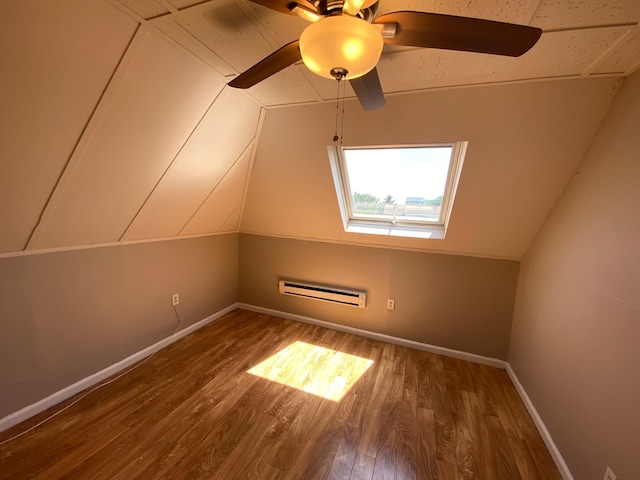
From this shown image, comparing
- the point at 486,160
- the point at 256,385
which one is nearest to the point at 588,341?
the point at 486,160

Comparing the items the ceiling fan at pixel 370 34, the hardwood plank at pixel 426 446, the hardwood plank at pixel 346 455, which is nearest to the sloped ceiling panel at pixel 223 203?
the ceiling fan at pixel 370 34

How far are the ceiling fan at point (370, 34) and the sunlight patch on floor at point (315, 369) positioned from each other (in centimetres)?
201

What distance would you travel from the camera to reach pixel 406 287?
2.57 meters

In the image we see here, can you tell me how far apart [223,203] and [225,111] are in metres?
1.05

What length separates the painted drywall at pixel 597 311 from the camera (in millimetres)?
1084

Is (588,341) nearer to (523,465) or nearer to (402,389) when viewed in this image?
(523,465)

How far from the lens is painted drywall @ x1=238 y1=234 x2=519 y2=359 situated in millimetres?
2320

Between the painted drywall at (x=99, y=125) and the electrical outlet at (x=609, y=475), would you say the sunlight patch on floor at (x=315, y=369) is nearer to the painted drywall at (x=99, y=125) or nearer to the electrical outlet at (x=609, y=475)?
the electrical outlet at (x=609, y=475)

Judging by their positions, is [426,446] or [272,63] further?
[426,446]

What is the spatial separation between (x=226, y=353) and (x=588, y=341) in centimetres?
250

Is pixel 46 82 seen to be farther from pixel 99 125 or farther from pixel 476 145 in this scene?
pixel 476 145

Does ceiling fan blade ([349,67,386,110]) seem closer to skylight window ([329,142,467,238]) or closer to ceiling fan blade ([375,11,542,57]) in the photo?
ceiling fan blade ([375,11,542,57])

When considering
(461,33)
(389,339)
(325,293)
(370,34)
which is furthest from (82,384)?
(461,33)

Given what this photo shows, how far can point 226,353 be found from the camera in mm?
2377
